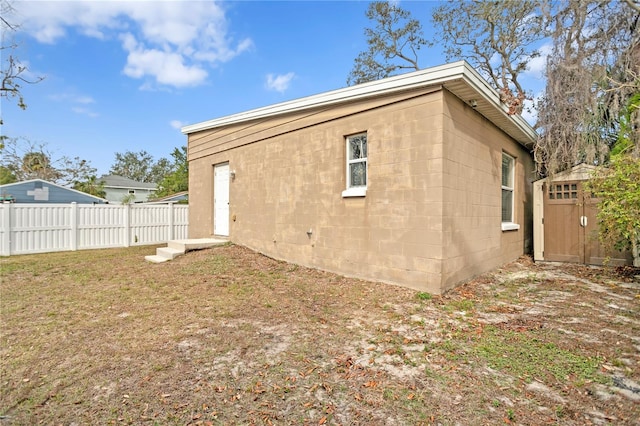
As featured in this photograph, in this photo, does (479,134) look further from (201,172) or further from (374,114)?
(201,172)

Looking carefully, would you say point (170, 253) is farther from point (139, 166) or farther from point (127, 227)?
point (139, 166)

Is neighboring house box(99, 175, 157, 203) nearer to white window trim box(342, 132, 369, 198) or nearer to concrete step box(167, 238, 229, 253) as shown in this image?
concrete step box(167, 238, 229, 253)

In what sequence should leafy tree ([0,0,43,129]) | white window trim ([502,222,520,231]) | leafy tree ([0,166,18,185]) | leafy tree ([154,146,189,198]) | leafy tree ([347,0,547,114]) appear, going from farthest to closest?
leafy tree ([154,146,189,198])
leafy tree ([0,166,18,185])
leafy tree ([347,0,547,114])
leafy tree ([0,0,43,129])
white window trim ([502,222,520,231])

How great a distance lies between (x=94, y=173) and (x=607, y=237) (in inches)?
1348

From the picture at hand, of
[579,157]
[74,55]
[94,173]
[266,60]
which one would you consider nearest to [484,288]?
[579,157]

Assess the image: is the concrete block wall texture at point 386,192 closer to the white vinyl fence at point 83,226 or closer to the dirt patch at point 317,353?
the dirt patch at point 317,353

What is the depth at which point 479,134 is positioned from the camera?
6605 millimetres

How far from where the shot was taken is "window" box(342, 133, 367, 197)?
247 inches

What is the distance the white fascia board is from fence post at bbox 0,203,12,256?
701cm

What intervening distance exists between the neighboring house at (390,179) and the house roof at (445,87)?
0.07 ft

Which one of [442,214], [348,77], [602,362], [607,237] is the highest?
[348,77]

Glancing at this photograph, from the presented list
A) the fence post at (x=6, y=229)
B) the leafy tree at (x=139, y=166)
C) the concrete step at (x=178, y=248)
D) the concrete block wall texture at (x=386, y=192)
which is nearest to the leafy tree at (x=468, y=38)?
the concrete block wall texture at (x=386, y=192)

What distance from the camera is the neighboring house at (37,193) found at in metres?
19.1

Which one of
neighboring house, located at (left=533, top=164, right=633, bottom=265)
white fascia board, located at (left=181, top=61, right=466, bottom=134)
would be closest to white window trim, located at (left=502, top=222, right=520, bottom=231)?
neighboring house, located at (left=533, top=164, right=633, bottom=265)
